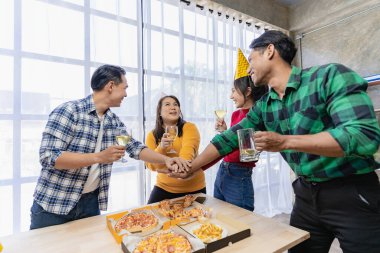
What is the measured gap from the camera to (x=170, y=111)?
202cm

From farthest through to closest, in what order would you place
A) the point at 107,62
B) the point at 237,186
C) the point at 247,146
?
1. the point at 107,62
2. the point at 237,186
3. the point at 247,146

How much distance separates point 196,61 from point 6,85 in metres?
1.87

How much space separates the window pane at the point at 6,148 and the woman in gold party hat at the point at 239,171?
1665 millimetres

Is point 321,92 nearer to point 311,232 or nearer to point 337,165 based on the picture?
point 337,165

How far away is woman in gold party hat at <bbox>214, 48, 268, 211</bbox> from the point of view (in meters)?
1.62

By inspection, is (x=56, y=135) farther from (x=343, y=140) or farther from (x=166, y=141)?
(x=343, y=140)

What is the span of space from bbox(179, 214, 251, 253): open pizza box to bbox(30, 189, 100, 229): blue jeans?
0.69 meters

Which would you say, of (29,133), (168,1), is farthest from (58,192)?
(168,1)

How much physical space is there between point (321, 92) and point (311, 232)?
0.70 m

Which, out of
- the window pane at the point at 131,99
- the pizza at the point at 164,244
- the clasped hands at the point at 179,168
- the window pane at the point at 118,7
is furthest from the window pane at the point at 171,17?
the pizza at the point at 164,244

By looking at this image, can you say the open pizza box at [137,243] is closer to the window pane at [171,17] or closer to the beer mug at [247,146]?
the beer mug at [247,146]

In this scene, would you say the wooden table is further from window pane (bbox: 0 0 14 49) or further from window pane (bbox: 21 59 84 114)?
window pane (bbox: 0 0 14 49)

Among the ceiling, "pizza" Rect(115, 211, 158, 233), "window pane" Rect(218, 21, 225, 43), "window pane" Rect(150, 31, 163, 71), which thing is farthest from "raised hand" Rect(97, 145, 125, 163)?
the ceiling

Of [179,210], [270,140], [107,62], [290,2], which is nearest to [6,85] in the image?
[107,62]
